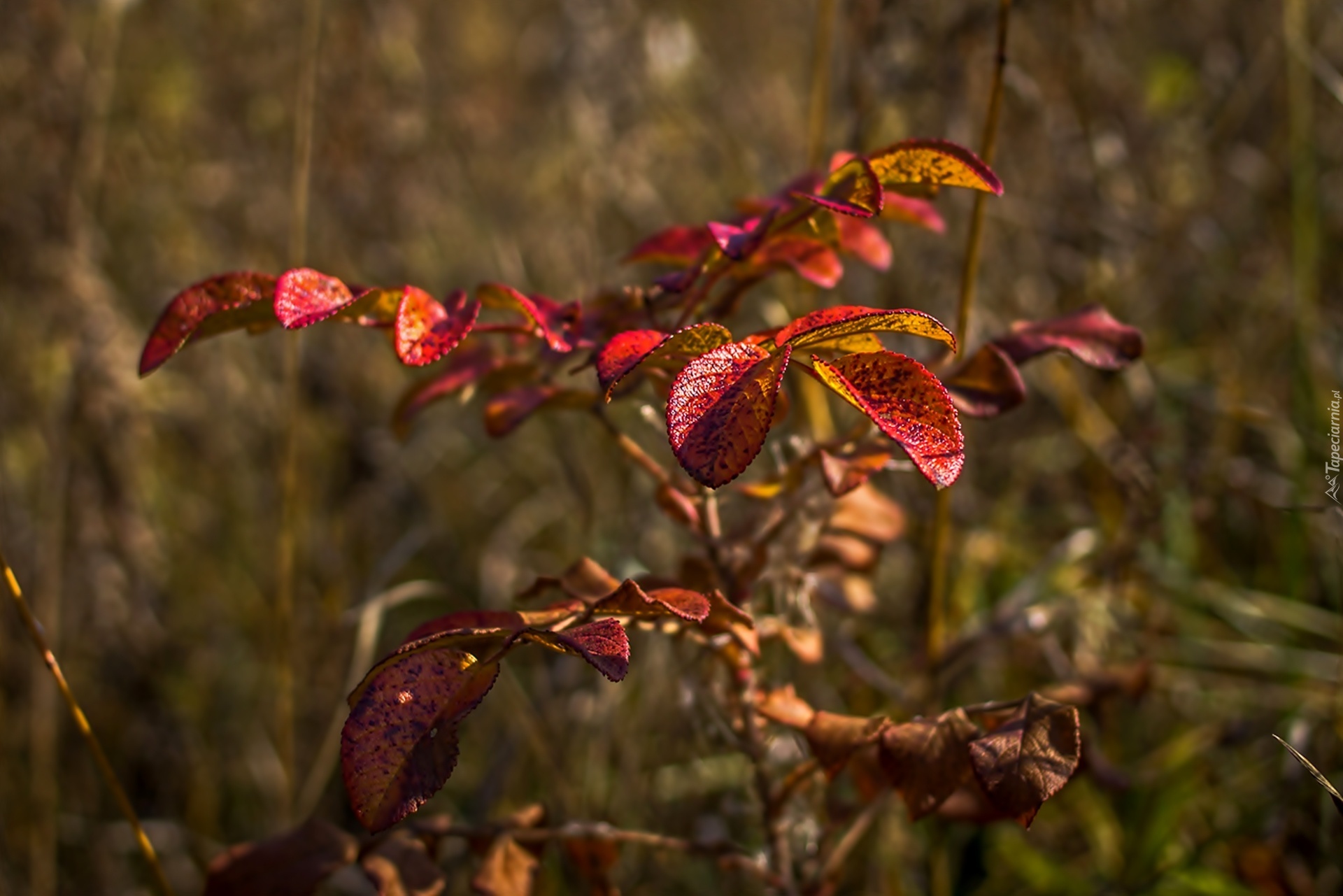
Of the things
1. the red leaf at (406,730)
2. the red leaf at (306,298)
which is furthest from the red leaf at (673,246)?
the red leaf at (406,730)

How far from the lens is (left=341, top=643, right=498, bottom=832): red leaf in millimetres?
661

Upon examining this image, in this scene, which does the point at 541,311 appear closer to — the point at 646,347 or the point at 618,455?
the point at 646,347

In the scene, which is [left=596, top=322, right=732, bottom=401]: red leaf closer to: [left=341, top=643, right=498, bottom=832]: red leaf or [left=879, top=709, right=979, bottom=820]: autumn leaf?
Answer: [left=341, top=643, right=498, bottom=832]: red leaf

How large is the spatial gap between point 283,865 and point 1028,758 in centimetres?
61

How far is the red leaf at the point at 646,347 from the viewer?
2.15ft

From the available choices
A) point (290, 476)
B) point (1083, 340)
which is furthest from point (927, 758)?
point (290, 476)

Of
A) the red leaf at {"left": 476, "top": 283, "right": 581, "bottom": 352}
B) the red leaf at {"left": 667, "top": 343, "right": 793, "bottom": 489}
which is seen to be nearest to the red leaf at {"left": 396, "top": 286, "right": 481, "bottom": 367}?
the red leaf at {"left": 476, "top": 283, "right": 581, "bottom": 352}

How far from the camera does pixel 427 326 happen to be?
0.76 meters

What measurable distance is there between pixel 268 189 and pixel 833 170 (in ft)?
6.37

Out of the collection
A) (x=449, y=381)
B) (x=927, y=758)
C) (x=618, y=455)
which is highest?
(x=449, y=381)

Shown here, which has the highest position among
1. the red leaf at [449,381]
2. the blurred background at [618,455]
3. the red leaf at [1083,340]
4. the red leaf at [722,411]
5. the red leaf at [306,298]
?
the red leaf at [306,298]

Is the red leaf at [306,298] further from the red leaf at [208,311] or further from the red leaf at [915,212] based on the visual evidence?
the red leaf at [915,212]

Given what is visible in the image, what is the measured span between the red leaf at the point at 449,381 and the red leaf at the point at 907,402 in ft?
1.12

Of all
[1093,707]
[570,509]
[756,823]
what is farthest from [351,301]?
[570,509]
